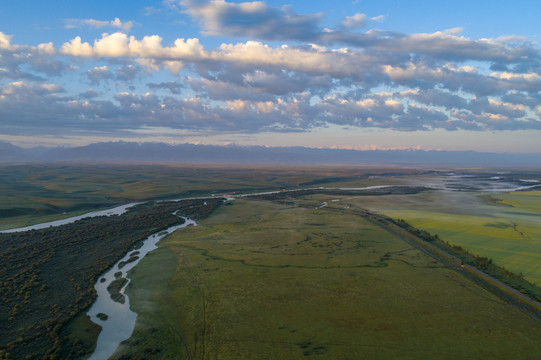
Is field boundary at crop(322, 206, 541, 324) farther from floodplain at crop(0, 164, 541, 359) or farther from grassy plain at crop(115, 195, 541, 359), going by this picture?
grassy plain at crop(115, 195, 541, 359)

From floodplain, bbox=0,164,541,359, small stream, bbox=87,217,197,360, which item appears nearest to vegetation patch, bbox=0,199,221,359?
floodplain, bbox=0,164,541,359

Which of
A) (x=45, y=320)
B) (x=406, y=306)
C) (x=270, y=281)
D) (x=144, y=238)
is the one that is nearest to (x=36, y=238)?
(x=144, y=238)

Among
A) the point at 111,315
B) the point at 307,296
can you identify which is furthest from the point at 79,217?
the point at 307,296

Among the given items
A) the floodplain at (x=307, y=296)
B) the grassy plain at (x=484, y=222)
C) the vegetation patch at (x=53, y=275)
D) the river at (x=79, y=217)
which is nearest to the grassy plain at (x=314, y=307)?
the floodplain at (x=307, y=296)

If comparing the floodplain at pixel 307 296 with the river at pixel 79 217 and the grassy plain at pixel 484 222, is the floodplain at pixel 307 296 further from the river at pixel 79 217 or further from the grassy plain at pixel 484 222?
the river at pixel 79 217

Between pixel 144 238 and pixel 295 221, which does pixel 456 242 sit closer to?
pixel 295 221

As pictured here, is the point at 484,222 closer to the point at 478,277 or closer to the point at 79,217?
the point at 478,277

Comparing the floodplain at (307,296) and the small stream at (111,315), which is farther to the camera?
the small stream at (111,315)
